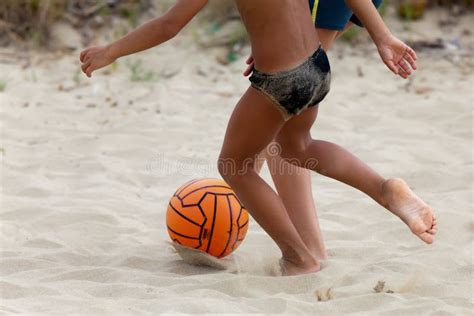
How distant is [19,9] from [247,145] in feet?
17.0

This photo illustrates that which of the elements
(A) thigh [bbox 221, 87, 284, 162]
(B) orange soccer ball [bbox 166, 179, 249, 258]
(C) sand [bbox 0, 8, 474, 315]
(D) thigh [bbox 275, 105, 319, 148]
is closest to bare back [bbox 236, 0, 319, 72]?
(A) thigh [bbox 221, 87, 284, 162]

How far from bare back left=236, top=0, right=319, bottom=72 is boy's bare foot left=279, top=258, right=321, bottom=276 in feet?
2.87

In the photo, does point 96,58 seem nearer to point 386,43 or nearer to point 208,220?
point 208,220

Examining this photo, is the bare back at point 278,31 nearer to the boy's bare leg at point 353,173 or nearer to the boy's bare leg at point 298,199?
the boy's bare leg at point 353,173

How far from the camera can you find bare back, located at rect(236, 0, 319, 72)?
332cm

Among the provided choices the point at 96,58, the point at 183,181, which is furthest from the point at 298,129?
the point at 183,181

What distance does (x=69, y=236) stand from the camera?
4438mm

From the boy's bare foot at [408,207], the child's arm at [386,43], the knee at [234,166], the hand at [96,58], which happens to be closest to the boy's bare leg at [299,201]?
the knee at [234,166]

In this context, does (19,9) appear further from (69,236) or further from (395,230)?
(395,230)

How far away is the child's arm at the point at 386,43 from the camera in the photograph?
11.0 ft

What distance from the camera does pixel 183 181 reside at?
550 centimetres

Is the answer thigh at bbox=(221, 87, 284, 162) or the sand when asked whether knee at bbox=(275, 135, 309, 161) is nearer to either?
thigh at bbox=(221, 87, 284, 162)

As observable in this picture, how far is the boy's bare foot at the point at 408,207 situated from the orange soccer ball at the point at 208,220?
0.79 m

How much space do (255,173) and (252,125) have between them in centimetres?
26
